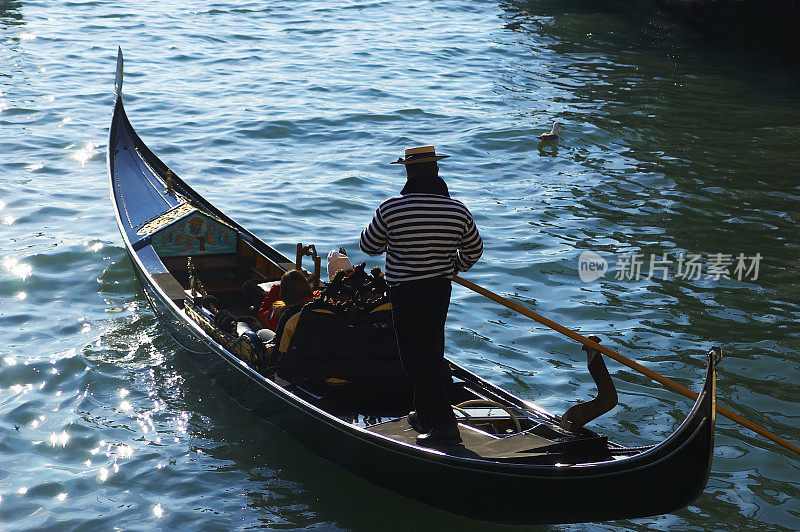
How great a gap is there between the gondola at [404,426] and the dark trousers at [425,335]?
0.22 metres

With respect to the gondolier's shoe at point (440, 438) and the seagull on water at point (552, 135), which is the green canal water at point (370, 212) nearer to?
the seagull on water at point (552, 135)

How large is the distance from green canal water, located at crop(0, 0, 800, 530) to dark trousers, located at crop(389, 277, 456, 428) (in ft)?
2.11

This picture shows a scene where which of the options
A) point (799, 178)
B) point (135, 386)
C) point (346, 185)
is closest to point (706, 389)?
point (135, 386)

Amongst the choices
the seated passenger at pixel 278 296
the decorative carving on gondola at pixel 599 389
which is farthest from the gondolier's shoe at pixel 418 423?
the seated passenger at pixel 278 296

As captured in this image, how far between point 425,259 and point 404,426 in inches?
35.8

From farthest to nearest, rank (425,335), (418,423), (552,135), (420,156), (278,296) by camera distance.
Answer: (552,135)
(278,296)
(418,423)
(425,335)
(420,156)

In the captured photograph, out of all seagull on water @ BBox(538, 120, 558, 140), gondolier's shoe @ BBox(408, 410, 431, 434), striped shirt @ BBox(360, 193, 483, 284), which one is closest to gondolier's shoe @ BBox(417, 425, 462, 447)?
gondolier's shoe @ BBox(408, 410, 431, 434)

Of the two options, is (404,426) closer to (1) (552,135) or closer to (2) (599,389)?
(2) (599,389)

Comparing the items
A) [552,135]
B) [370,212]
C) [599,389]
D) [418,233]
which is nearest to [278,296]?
[418,233]

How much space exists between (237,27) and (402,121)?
6.02 metres

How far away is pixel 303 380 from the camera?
15.9 ft

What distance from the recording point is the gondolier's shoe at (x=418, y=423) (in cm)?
422

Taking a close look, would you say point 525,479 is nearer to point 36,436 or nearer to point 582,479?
point 582,479

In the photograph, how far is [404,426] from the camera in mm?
4328
